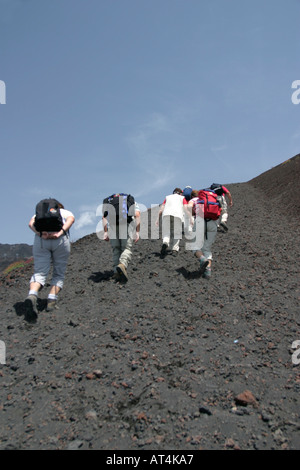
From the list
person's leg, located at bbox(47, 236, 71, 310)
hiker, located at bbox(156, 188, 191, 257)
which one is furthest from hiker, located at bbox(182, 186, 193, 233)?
person's leg, located at bbox(47, 236, 71, 310)

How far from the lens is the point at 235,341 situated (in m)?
4.92

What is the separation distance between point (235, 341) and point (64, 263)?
113 inches

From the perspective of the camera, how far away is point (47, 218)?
557cm

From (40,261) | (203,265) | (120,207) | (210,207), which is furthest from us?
(210,207)

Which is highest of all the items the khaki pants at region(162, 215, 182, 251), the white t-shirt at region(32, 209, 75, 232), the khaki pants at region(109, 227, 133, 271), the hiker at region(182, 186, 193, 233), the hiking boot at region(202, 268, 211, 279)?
the hiker at region(182, 186, 193, 233)

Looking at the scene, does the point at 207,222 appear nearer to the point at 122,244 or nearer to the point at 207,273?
the point at 207,273

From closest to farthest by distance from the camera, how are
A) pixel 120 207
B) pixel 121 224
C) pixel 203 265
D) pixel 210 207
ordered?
pixel 120 207 → pixel 121 224 → pixel 203 265 → pixel 210 207

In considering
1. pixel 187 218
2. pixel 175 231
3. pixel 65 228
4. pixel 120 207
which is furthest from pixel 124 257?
pixel 187 218

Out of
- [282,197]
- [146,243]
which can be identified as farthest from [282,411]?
[282,197]

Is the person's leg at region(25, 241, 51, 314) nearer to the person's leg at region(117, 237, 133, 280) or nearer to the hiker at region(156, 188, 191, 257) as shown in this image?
the person's leg at region(117, 237, 133, 280)

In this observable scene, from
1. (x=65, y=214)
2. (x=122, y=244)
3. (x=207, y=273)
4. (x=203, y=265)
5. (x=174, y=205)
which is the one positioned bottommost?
(x=207, y=273)

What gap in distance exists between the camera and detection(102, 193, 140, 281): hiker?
6.92 m

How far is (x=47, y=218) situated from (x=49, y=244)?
0.45 m
